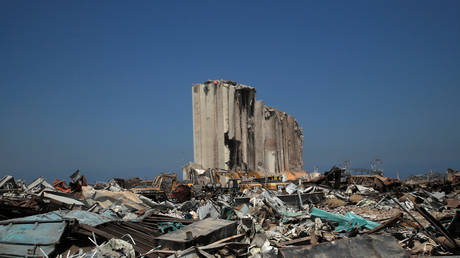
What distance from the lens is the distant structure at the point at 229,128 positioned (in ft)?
141

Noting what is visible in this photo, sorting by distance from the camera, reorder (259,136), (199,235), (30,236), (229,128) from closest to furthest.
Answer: (199,235) < (30,236) < (229,128) < (259,136)

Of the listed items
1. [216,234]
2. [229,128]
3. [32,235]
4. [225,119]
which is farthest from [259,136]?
[32,235]

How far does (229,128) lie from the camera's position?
1710 inches

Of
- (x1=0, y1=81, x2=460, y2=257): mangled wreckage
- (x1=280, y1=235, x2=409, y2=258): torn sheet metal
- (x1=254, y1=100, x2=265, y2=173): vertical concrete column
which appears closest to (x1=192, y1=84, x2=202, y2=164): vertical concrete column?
(x1=254, y1=100, x2=265, y2=173): vertical concrete column

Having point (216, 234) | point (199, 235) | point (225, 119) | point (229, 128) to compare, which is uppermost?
point (225, 119)

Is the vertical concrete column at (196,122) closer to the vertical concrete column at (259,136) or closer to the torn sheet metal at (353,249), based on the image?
the vertical concrete column at (259,136)

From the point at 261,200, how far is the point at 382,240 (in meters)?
6.79

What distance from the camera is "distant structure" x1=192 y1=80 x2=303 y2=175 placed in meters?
43.1

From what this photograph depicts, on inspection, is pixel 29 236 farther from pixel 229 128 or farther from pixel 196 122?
pixel 196 122

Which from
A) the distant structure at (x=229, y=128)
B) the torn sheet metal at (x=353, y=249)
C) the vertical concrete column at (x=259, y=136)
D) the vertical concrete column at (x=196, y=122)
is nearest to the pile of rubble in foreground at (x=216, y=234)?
the torn sheet metal at (x=353, y=249)

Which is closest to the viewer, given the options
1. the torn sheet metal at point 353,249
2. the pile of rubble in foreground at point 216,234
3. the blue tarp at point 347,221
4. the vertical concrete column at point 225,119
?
the torn sheet metal at point 353,249

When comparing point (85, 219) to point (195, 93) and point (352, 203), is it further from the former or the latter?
point (195, 93)

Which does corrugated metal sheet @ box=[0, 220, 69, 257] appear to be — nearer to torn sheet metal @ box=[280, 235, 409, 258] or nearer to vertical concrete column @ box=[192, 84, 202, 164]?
Answer: torn sheet metal @ box=[280, 235, 409, 258]

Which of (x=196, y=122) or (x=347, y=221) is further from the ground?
(x=196, y=122)
